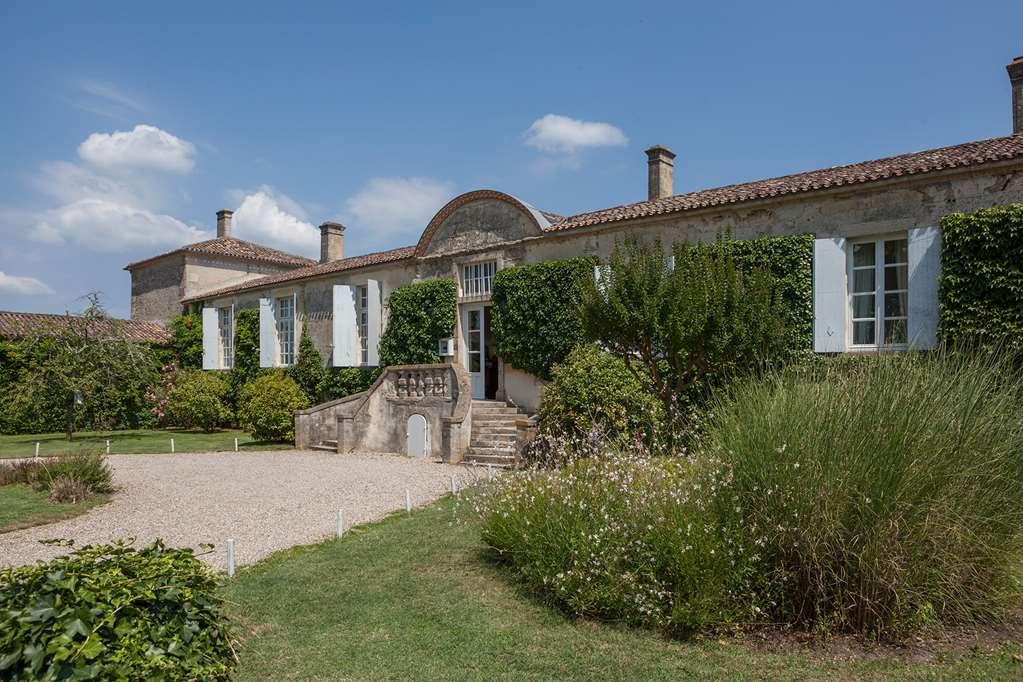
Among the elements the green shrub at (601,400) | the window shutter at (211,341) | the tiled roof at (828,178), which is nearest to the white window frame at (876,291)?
the tiled roof at (828,178)

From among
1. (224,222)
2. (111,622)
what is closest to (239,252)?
(224,222)

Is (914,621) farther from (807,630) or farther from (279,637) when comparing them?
(279,637)

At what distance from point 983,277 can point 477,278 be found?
9.78 m

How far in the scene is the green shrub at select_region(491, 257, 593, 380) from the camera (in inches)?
540

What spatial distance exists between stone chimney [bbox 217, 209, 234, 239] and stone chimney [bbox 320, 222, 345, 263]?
7427mm

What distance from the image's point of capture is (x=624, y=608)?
186 inches

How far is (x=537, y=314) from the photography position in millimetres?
14227

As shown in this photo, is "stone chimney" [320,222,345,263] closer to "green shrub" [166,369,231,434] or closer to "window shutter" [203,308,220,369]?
"window shutter" [203,308,220,369]

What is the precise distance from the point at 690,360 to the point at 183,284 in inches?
859

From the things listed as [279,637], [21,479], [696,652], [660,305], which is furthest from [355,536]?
[21,479]

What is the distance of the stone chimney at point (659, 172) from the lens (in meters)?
15.5

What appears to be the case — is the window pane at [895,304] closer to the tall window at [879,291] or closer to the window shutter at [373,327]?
the tall window at [879,291]

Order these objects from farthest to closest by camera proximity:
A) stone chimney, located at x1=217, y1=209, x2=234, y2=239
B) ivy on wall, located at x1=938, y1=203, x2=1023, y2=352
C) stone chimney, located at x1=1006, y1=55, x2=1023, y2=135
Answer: stone chimney, located at x1=217, y1=209, x2=234, y2=239 < stone chimney, located at x1=1006, y1=55, x2=1023, y2=135 < ivy on wall, located at x1=938, y1=203, x2=1023, y2=352

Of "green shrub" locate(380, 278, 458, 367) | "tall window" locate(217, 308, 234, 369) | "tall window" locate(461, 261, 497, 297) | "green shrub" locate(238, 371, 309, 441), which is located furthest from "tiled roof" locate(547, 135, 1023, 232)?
"tall window" locate(217, 308, 234, 369)
